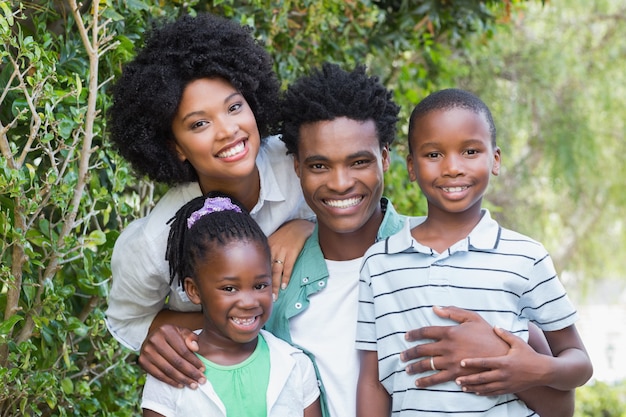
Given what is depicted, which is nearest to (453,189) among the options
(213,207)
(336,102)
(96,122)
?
(336,102)

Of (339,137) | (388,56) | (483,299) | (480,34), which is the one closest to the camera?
(483,299)

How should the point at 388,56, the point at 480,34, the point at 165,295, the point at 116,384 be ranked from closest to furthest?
the point at 165,295
the point at 116,384
the point at 388,56
the point at 480,34

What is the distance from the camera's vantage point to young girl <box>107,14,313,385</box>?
8.18 ft

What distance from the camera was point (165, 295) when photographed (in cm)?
264

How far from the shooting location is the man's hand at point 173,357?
2.21 m

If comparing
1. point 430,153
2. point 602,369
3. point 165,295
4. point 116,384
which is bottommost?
point 116,384

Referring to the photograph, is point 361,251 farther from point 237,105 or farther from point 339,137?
point 237,105

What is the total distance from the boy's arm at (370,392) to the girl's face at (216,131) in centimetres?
64

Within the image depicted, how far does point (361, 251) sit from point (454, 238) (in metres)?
0.34

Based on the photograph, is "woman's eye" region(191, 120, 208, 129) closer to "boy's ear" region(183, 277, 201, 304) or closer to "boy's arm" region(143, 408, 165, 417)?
"boy's ear" region(183, 277, 201, 304)

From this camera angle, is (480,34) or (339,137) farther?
(480,34)

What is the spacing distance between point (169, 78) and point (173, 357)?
820 millimetres

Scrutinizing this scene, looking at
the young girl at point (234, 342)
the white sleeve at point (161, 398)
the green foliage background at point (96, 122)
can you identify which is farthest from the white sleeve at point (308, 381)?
the green foliage background at point (96, 122)

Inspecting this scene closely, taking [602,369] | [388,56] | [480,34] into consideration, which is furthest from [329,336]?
[602,369]
